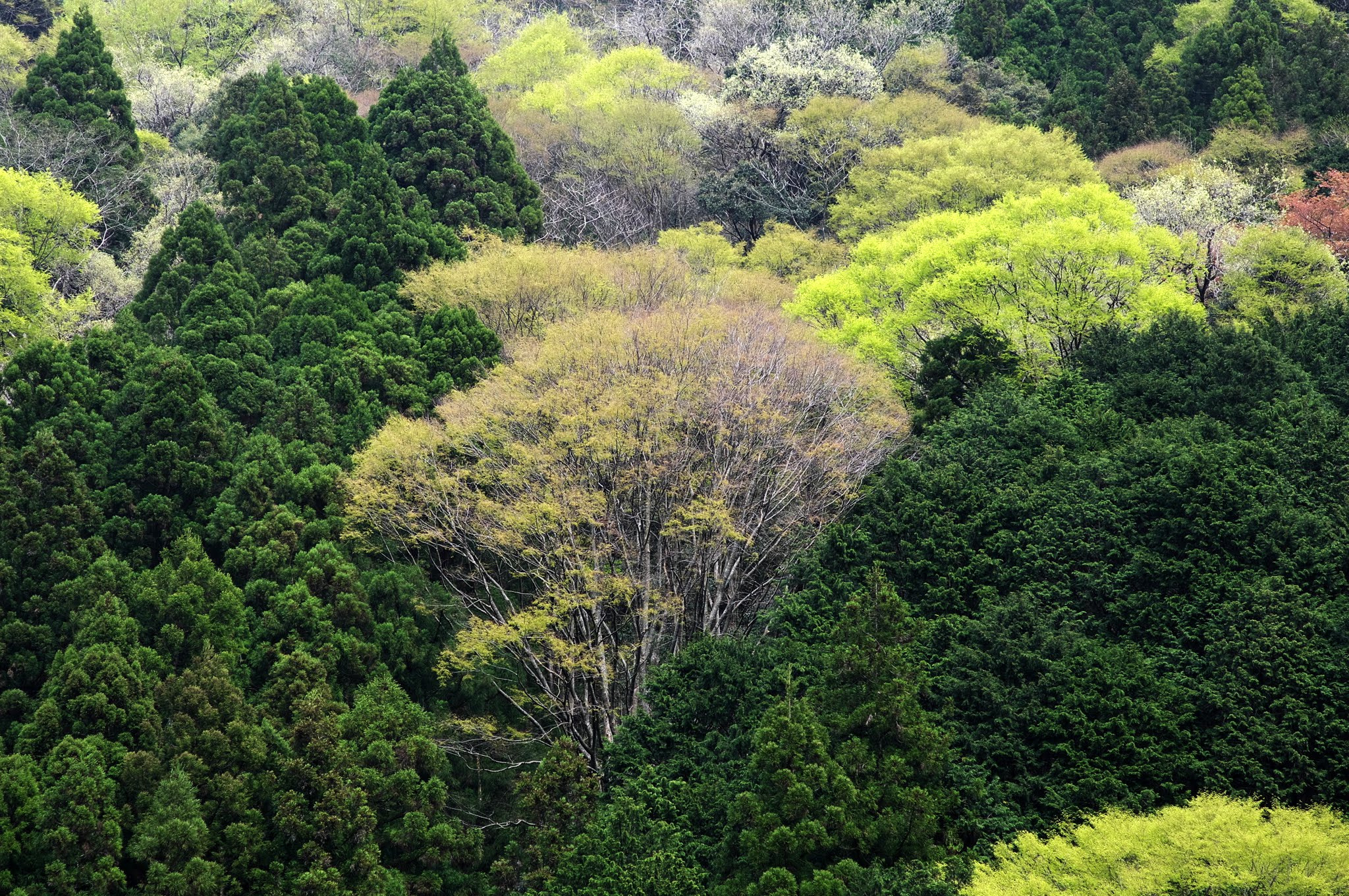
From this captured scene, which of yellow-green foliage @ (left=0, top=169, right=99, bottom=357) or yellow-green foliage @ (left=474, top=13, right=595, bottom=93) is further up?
yellow-green foliage @ (left=474, top=13, right=595, bottom=93)

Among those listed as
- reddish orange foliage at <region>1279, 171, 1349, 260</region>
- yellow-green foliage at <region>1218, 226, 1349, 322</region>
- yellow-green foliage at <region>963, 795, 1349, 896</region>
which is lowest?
yellow-green foliage at <region>963, 795, 1349, 896</region>

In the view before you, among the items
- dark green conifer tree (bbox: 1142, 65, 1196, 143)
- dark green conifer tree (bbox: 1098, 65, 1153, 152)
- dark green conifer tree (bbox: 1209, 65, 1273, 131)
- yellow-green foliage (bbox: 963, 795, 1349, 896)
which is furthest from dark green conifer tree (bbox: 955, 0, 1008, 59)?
yellow-green foliage (bbox: 963, 795, 1349, 896)

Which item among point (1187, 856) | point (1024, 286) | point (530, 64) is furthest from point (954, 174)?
point (1187, 856)

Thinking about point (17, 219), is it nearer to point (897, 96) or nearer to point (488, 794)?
point (488, 794)

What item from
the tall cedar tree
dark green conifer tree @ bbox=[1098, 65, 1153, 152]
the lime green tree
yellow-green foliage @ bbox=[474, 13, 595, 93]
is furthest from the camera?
yellow-green foliage @ bbox=[474, 13, 595, 93]

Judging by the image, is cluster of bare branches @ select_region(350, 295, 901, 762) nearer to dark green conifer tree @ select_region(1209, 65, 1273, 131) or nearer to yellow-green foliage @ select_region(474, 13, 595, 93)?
dark green conifer tree @ select_region(1209, 65, 1273, 131)

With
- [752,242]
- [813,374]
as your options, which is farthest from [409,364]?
[752,242]
